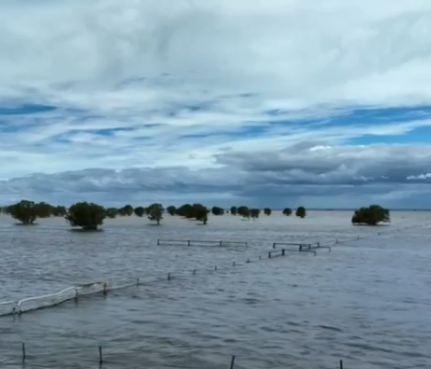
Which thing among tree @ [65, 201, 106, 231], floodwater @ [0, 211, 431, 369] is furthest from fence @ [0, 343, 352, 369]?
tree @ [65, 201, 106, 231]

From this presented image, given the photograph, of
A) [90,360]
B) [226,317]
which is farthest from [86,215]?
[90,360]

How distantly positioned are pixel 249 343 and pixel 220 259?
1858 inches

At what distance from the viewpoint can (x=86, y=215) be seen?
164750 millimetres

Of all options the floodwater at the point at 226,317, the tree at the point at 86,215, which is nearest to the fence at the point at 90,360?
the floodwater at the point at 226,317

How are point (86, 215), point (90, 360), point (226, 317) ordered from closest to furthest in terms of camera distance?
point (90, 360) < point (226, 317) < point (86, 215)

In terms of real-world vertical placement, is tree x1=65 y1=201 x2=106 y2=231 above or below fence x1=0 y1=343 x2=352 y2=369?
above

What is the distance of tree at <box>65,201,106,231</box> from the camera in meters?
165

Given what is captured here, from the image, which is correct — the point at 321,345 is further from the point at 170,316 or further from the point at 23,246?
the point at 23,246

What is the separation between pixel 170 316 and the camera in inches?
1478

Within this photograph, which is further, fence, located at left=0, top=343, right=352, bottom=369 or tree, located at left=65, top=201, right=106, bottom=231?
tree, located at left=65, top=201, right=106, bottom=231

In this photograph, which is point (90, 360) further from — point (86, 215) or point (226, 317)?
point (86, 215)

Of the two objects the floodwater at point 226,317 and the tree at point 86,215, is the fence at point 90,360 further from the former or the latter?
the tree at point 86,215

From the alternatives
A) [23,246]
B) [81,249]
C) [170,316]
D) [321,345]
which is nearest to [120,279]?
[170,316]

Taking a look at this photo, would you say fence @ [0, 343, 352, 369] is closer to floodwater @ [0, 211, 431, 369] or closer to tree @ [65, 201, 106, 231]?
floodwater @ [0, 211, 431, 369]
